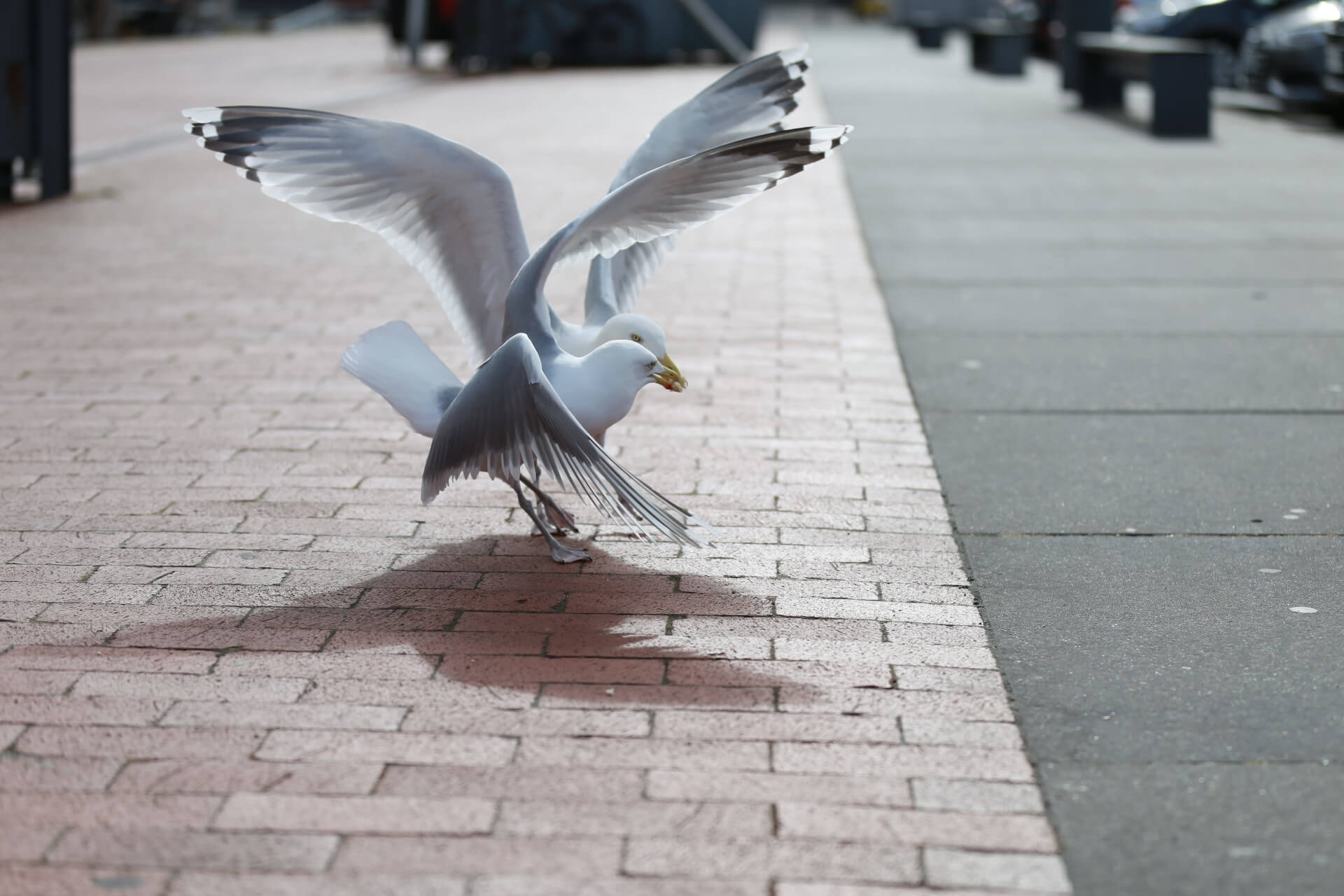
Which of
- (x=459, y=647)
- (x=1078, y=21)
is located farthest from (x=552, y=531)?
(x=1078, y=21)

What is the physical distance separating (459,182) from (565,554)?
111cm

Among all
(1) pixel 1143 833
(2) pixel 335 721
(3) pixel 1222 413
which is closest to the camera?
(1) pixel 1143 833

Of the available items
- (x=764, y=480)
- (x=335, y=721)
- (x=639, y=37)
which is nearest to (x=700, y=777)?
(x=335, y=721)

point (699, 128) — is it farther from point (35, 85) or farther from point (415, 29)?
point (415, 29)

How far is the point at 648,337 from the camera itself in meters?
4.01

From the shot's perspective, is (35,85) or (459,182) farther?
(35,85)

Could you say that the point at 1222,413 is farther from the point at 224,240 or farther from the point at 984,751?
the point at 224,240

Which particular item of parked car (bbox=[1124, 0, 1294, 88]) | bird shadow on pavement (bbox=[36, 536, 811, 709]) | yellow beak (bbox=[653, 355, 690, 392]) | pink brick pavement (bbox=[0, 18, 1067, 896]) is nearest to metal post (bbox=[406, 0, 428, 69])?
parked car (bbox=[1124, 0, 1294, 88])

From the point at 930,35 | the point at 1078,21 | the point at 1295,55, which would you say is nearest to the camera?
the point at 1295,55

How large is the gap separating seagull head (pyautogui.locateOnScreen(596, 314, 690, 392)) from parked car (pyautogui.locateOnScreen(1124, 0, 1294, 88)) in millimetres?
18634

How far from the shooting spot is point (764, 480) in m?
5.01

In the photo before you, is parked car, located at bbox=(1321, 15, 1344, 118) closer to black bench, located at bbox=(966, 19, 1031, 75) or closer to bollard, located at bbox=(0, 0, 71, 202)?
black bench, located at bbox=(966, 19, 1031, 75)

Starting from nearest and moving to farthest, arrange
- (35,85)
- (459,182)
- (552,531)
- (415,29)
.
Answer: (459,182), (552,531), (35,85), (415,29)

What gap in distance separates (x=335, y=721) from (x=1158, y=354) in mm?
4772
